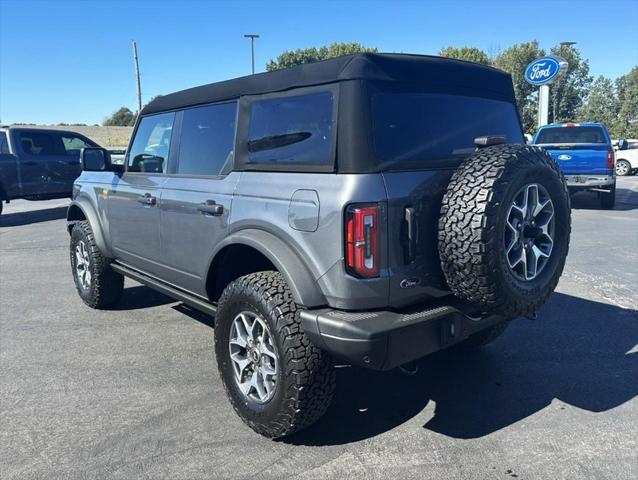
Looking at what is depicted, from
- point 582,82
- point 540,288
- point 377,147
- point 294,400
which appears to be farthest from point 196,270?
point 582,82

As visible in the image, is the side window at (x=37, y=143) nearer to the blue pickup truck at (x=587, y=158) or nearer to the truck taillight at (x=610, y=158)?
the blue pickup truck at (x=587, y=158)

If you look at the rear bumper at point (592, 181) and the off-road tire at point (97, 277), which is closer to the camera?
the off-road tire at point (97, 277)

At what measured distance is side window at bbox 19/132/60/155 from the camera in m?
11.9

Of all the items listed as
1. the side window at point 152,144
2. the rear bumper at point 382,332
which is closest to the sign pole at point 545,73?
the side window at point 152,144

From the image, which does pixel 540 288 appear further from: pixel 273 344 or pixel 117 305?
pixel 117 305

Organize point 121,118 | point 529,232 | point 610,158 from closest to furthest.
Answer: point 529,232
point 610,158
point 121,118

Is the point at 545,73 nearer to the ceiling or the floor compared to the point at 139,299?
nearer to the ceiling

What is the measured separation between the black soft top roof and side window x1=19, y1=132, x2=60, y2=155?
10054 millimetres

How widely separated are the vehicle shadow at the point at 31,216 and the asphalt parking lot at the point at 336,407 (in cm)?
756

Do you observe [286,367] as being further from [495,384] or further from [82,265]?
[82,265]

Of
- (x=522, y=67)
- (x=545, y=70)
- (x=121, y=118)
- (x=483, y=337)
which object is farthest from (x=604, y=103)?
(x=121, y=118)

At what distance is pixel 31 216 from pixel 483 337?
40.4 feet

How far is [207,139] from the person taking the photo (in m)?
Result: 3.58

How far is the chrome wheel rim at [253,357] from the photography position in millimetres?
2844
